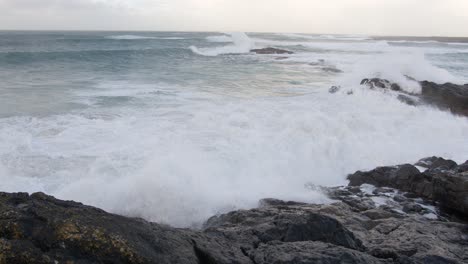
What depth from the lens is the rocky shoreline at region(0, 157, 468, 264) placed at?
2426 millimetres

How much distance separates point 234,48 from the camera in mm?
48750

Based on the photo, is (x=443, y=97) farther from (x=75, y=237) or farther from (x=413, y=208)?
(x=75, y=237)

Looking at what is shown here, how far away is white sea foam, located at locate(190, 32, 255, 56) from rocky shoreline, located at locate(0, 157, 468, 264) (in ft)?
120

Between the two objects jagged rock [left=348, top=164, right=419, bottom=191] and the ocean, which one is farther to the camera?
jagged rock [left=348, top=164, right=419, bottom=191]

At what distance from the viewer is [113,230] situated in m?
2.61

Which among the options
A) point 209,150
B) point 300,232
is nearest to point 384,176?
point 209,150

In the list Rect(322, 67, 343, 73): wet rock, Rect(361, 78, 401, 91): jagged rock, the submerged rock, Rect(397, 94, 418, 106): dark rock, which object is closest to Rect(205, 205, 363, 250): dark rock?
Rect(397, 94, 418, 106): dark rock

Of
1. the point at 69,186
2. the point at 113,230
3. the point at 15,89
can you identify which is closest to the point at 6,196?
the point at 113,230

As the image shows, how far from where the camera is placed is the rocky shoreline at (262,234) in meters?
2.43

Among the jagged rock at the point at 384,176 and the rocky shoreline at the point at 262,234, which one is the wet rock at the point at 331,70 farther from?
the rocky shoreline at the point at 262,234

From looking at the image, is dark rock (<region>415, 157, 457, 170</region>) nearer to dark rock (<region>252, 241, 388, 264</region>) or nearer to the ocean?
the ocean

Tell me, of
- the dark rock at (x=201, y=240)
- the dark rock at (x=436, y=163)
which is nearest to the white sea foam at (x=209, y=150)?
the dark rock at (x=436, y=163)

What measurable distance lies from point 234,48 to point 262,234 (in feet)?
152

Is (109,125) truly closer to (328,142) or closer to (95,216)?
(328,142)
